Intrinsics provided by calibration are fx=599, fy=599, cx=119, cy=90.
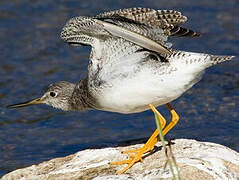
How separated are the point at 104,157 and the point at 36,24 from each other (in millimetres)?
8081

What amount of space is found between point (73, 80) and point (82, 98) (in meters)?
4.13

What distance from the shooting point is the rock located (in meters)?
7.96

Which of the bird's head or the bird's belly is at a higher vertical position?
the bird's belly

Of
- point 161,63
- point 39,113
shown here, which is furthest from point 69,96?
→ point 39,113

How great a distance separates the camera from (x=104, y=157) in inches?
353

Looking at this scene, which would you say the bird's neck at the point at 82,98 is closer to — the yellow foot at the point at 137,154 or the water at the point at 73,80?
the yellow foot at the point at 137,154

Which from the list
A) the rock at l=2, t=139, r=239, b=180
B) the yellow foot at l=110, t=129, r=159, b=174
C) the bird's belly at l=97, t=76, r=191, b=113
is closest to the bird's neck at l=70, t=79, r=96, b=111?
the bird's belly at l=97, t=76, r=191, b=113

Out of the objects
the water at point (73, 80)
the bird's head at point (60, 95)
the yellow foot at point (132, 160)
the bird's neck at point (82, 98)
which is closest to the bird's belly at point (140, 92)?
the bird's neck at point (82, 98)

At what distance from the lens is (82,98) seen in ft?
31.8

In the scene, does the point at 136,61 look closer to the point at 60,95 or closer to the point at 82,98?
the point at 82,98

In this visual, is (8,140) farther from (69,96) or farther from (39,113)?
(69,96)

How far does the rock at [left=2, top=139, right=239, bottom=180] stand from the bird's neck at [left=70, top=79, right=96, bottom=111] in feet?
2.65

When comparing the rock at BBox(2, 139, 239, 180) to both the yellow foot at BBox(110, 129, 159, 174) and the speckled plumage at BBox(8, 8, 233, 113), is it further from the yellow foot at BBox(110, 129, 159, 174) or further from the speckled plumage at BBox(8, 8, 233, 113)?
the speckled plumage at BBox(8, 8, 233, 113)

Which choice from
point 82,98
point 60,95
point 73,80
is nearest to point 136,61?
point 82,98
